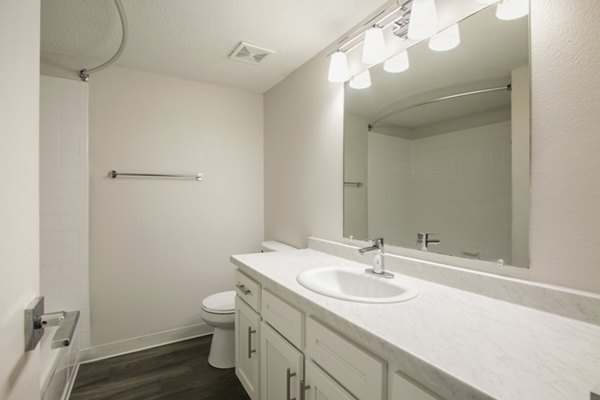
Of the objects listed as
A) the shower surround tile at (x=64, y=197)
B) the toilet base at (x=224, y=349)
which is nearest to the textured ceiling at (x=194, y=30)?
the shower surround tile at (x=64, y=197)

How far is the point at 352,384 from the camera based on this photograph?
32.4 inches

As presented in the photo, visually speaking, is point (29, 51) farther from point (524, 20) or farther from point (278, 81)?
point (278, 81)

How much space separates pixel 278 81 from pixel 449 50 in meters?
1.53

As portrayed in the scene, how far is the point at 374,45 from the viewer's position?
1.45m

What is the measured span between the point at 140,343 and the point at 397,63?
8.67ft

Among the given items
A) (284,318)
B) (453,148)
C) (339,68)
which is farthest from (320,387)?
(339,68)

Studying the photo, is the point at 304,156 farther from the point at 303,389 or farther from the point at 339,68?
the point at 303,389

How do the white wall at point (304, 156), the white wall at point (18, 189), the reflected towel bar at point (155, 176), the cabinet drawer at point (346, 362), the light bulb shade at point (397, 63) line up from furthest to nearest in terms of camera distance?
the reflected towel bar at point (155, 176), the white wall at point (304, 156), the light bulb shade at point (397, 63), the cabinet drawer at point (346, 362), the white wall at point (18, 189)

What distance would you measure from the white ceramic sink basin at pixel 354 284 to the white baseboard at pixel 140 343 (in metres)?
1.58

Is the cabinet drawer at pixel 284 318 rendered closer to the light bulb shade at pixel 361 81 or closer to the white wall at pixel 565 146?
the white wall at pixel 565 146

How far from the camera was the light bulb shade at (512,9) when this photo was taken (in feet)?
3.26

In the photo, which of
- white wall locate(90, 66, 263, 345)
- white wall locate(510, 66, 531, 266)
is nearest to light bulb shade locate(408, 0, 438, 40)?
white wall locate(510, 66, 531, 266)

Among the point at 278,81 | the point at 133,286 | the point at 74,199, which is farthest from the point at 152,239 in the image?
the point at 278,81

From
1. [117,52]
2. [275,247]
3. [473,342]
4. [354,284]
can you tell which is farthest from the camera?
[275,247]
